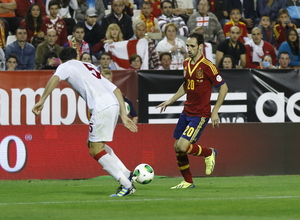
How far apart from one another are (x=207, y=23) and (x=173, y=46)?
5.90 ft

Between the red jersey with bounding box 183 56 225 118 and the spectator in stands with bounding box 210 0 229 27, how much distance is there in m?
9.19

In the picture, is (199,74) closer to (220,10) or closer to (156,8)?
(156,8)

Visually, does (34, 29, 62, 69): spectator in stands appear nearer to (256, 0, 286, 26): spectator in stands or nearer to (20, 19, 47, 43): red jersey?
(20, 19, 47, 43): red jersey

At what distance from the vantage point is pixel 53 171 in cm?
1545

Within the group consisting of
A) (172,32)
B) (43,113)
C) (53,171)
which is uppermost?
(172,32)

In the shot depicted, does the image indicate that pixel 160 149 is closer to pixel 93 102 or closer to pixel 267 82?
pixel 267 82

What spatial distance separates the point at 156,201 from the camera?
9.96 meters

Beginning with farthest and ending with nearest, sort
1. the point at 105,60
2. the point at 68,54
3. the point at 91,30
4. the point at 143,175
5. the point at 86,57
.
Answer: the point at 91,30 < the point at 105,60 < the point at 86,57 < the point at 143,175 < the point at 68,54

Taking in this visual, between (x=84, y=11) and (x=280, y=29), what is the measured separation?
5.20 metres

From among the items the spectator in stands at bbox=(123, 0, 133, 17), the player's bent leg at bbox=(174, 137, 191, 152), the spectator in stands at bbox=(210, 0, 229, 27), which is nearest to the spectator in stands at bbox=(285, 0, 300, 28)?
the spectator in stands at bbox=(210, 0, 229, 27)

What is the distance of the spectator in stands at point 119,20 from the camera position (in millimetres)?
19594

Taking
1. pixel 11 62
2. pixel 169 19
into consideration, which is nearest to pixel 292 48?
pixel 169 19

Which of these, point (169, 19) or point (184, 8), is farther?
point (184, 8)

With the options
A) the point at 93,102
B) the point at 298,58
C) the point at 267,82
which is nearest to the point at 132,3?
the point at 298,58
